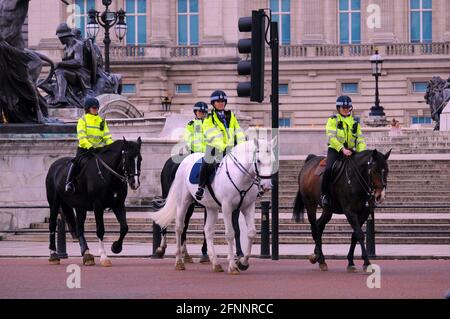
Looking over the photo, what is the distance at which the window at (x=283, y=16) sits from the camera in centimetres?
8112

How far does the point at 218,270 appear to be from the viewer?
23.5m

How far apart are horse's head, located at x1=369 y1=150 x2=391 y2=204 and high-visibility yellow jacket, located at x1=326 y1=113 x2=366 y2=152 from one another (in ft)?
2.92

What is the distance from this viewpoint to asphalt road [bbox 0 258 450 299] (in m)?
19.6

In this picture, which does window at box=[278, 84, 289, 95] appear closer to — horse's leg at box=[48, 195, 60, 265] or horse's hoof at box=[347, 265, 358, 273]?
horse's leg at box=[48, 195, 60, 265]

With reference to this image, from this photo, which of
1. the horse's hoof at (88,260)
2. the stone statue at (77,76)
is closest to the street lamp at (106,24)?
the stone statue at (77,76)

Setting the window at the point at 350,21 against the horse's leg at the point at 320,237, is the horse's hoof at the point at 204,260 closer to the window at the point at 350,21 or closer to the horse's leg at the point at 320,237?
the horse's leg at the point at 320,237

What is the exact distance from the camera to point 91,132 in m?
25.4

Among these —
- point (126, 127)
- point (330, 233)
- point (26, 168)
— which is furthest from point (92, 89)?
point (330, 233)

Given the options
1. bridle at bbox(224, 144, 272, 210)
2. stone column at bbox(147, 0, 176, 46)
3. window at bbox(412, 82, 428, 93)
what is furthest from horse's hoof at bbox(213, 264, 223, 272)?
window at bbox(412, 82, 428, 93)

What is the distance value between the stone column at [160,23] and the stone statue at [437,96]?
2034cm

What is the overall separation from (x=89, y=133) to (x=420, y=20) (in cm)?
5691

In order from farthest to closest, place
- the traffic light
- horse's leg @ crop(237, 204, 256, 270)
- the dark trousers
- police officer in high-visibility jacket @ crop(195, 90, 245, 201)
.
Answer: the traffic light, the dark trousers, police officer in high-visibility jacket @ crop(195, 90, 245, 201), horse's leg @ crop(237, 204, 256, 270)

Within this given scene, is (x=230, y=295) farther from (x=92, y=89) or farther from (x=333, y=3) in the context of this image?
(x=333, y=3)

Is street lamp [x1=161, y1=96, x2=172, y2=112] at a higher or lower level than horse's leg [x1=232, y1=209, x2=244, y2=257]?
higher
